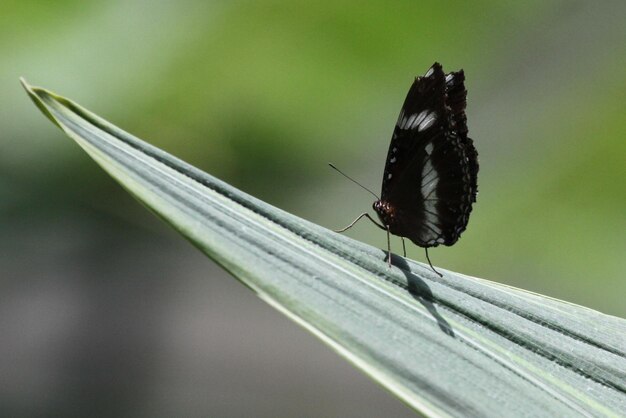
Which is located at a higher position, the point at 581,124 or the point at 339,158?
the point at 581,124

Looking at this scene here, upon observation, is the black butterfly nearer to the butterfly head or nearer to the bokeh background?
the butterfly head

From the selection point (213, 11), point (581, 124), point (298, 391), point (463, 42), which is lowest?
point (298, 391)

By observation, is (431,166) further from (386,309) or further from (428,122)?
(386,309)

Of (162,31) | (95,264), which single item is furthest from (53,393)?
(162,31)

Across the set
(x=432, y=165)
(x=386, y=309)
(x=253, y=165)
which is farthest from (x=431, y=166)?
(x=253, y=165)

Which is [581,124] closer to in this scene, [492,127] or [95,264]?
[492,127]
